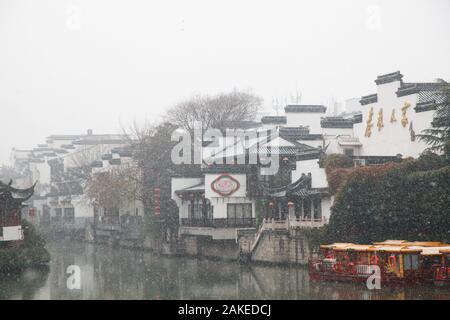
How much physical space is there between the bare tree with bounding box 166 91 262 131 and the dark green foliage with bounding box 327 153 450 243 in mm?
33626

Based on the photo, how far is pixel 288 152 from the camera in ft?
158

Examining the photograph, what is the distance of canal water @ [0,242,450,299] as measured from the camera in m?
30.4

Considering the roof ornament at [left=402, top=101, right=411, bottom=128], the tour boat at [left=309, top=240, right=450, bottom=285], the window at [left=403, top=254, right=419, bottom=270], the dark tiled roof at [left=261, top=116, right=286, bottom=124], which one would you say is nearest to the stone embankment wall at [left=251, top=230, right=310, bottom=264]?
the tour boat at [left=309, top=240, right=450, bottom=285]

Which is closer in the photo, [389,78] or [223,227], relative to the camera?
[389,78]

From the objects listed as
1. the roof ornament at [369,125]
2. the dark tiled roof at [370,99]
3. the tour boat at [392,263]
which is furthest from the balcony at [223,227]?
the tour boat at [392,263]

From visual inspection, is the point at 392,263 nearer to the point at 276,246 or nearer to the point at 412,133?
the point at 276,246

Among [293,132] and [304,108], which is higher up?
[304,108]

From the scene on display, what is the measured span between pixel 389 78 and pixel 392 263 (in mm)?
17370

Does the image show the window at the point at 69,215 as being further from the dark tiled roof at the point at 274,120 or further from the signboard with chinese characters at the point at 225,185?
the signboard with chinese characters at the point at 225,185

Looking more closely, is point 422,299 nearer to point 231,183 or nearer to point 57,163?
point 231,183

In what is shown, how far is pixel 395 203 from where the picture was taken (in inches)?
1393

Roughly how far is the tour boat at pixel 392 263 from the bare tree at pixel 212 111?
37740 mm

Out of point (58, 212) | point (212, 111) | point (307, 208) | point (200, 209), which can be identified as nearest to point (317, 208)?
point (307, 208)

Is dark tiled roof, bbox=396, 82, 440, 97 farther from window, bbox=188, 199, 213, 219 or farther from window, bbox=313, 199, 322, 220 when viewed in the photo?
window, bbox=188, 199, 213, 219
